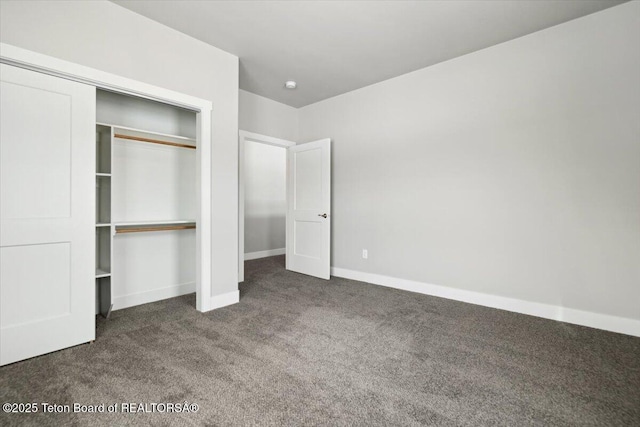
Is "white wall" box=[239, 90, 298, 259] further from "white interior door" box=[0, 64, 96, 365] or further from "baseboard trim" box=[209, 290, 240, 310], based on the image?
"white interior door" box=[0, 64, 96, 365]

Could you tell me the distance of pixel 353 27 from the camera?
9.06 ft

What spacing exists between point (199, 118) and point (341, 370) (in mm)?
2722

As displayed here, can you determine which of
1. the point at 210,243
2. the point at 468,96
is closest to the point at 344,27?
the point at 468,96

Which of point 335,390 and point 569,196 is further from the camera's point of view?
point 569,196

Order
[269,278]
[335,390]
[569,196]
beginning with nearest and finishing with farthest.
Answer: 1. [335,390]
2. [569,196]
3. [269,278]

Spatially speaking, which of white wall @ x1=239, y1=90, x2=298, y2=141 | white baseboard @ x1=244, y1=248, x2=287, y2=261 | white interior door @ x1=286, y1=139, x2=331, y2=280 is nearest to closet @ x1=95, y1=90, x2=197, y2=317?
white wall @ x1=239, y1=90, x2=298, y2=141

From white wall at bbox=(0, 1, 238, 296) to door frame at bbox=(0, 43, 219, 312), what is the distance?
0.06 meters

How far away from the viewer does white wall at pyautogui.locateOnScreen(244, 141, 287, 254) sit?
20.2ft

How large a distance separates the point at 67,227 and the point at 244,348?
5.37 feet

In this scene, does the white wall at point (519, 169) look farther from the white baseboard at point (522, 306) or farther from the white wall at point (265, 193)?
the white wall at point (265, 193)

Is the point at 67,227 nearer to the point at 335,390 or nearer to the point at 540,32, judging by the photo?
the point at 335,390

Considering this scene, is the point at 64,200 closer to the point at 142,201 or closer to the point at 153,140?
the point at 142,201

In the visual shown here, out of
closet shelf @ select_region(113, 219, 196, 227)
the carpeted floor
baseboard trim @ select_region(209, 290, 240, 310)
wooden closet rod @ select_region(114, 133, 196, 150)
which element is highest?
wooden closet rod @ select_region(114, 133, 196, 150)

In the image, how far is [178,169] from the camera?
140 inches
